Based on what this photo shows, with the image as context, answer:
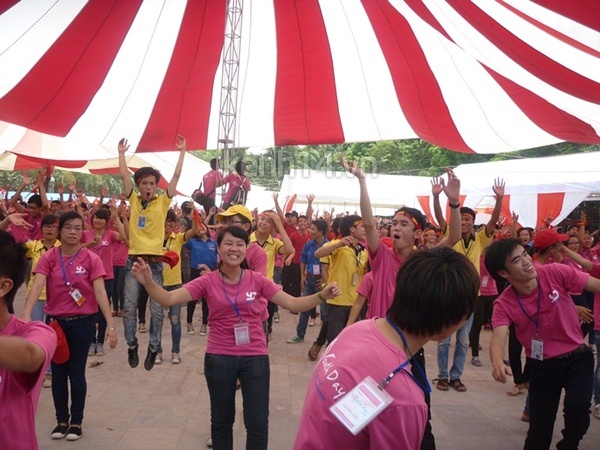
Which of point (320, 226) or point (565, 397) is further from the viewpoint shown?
point (320, 226)

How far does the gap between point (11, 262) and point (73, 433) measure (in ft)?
8.03

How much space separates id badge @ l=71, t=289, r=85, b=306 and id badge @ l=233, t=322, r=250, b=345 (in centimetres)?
134

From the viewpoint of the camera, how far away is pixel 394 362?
1.29m

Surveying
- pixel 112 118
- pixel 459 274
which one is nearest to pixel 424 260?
pixel 459 274

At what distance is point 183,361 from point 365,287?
2.95 m

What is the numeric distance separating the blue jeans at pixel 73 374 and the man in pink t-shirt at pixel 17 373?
2004 millimetres

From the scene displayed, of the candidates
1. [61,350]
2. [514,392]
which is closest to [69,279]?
[61,350]

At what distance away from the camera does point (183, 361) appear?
587 cm

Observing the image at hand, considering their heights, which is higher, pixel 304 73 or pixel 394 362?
pixel 304 73

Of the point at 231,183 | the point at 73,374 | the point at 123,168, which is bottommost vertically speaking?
the point at 73,374

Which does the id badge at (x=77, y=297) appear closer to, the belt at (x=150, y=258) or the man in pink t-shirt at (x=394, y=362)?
the belt at (x=150, y=258)

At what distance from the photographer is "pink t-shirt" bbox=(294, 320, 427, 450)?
121 cm

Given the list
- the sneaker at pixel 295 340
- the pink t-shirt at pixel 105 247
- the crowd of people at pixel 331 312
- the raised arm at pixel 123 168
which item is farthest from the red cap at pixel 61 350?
the sneaker at pixel 295 340

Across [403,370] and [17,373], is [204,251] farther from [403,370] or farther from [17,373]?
[403,370]
